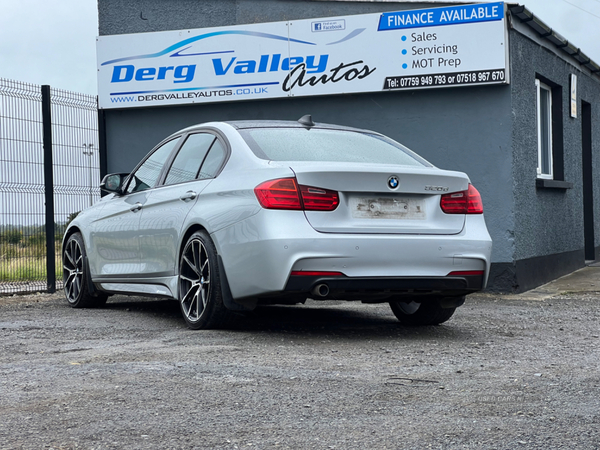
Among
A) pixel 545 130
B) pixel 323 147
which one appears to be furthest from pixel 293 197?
pixel 545 130

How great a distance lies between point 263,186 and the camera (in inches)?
205

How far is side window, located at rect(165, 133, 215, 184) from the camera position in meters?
6.29

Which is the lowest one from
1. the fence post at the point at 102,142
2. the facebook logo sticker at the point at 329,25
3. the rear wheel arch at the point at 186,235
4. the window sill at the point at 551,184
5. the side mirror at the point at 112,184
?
the rear wheel arch at the point at 186,235

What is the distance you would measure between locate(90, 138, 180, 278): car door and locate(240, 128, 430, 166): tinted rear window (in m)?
1.16

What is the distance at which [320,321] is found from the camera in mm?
6680

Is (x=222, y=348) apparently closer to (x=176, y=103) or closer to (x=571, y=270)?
(x=176, y=103)

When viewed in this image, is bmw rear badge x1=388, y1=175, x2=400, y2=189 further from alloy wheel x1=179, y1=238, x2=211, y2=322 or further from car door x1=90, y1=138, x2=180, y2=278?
car door x1=90, y1=138, x2=180, y2=278

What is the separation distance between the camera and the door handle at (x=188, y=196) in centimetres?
596

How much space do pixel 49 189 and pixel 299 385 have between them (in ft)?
22.7

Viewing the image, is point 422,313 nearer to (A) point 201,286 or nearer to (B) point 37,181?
(A) point 201,286

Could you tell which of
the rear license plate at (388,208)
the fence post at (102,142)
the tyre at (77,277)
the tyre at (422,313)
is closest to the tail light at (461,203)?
the rear license plate at (388,208)

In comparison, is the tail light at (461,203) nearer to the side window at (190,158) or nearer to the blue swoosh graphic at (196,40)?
the side window at (190,158)

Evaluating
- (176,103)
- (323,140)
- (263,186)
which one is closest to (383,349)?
(263,186)

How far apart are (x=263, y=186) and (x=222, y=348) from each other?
1035 millimetres
